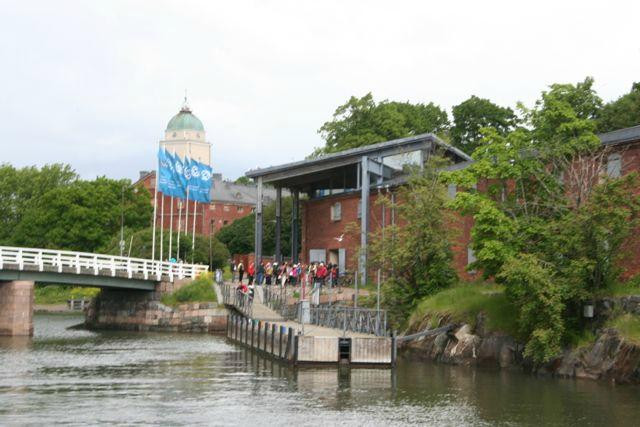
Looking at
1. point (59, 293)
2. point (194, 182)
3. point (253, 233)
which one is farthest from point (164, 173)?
point (253, 233)

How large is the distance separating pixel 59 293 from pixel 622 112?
59289 millimetres

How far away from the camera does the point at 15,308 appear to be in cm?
5603

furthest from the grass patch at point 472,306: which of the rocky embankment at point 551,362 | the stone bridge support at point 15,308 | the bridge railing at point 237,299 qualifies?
the stone bridge support at point 15,308

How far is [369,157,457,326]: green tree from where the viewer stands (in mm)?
46094

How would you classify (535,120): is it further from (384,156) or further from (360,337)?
(384,156)

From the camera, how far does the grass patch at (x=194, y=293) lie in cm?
6300

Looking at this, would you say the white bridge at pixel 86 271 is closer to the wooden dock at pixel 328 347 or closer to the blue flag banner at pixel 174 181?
the blue flag banner at pixel 174 181

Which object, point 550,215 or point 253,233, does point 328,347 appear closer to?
point 550,215

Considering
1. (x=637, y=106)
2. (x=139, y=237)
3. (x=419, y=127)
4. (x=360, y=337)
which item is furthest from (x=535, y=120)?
(x=139, y=237)

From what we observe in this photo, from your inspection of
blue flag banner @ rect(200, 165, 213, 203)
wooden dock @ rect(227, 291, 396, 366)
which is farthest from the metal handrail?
blue flag banner @ rect(200, 165, 213, 203)

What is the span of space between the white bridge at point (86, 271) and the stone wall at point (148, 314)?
174 centimetres

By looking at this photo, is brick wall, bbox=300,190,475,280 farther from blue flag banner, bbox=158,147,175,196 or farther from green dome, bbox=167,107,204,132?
green dome, bbox=167,107,204,132

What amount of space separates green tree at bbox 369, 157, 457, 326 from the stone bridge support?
841 inches

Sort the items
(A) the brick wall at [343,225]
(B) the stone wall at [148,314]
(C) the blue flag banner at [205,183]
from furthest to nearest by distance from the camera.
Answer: (C) the blue flag banner at [205,183] → (B) the stone wall at [148,314] → (A) the brick wall at [343,225]
